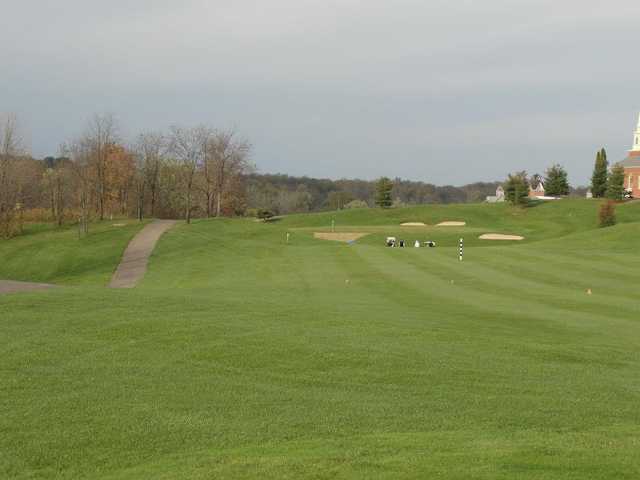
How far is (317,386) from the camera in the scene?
9.17m

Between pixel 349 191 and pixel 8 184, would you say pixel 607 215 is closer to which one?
pixel 8 184

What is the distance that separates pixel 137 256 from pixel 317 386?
34.1 m

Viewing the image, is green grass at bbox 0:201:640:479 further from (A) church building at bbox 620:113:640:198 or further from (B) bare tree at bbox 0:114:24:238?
(A) church building at bbox 620:113:640:198

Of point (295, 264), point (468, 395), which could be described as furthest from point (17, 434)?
point (295, 264)

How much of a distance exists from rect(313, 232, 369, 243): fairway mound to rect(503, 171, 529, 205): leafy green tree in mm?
24051

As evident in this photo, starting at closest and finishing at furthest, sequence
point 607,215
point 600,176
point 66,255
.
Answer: point 66,255 < point 607,215 < point 600,176

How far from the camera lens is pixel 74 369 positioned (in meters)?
9.44

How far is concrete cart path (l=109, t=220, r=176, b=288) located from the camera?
3372cm

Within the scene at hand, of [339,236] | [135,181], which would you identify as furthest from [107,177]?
[339,236]

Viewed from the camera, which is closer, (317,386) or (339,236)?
(317,386)

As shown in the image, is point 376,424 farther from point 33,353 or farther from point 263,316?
point 263,316

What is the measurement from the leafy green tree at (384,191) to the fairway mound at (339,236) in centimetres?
1866

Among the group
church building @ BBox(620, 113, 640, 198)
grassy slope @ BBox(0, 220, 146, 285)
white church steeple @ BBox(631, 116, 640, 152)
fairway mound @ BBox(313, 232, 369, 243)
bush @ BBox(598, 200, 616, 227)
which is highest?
white church steeple @ BBox(631, 116, 640, 152)

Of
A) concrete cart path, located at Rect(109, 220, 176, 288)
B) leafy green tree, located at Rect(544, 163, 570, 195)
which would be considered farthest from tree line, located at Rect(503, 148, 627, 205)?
concrete cart path, located at Rect(109, 220, 176, 288)
